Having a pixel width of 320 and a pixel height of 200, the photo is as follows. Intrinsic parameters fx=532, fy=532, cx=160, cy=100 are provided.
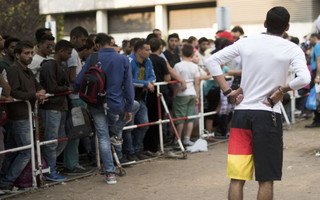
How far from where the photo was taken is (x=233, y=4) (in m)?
29.8

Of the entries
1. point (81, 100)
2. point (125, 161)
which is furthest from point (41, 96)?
point (125, 161)

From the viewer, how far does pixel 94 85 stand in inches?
261

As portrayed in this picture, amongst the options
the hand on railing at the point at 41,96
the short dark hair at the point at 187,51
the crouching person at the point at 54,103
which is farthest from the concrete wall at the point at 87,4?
the hand on railing at the point at 41,96

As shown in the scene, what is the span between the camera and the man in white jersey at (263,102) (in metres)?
4.42

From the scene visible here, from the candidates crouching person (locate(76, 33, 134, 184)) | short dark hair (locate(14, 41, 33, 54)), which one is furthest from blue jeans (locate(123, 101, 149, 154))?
short dark hair (locate(14, 41, 33, 54))

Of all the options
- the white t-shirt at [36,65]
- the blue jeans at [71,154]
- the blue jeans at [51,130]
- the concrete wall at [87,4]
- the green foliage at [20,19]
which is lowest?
the blue jeans at [71,154]

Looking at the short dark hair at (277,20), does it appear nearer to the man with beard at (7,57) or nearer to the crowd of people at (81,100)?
the crowd of people at (81,100)

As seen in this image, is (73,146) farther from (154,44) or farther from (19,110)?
(154,44)

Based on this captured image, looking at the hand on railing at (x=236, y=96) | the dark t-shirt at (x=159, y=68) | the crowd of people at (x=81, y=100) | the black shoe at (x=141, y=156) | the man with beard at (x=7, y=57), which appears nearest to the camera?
the hand on railing at (x=236, y=96)

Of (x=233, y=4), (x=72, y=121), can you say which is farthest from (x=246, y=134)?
(x=233, y=4)

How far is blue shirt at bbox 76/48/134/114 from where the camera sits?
682cm

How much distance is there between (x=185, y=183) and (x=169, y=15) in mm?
28417

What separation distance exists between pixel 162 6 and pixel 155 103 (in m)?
25.9

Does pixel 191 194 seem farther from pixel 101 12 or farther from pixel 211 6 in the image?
pixel 101 12
